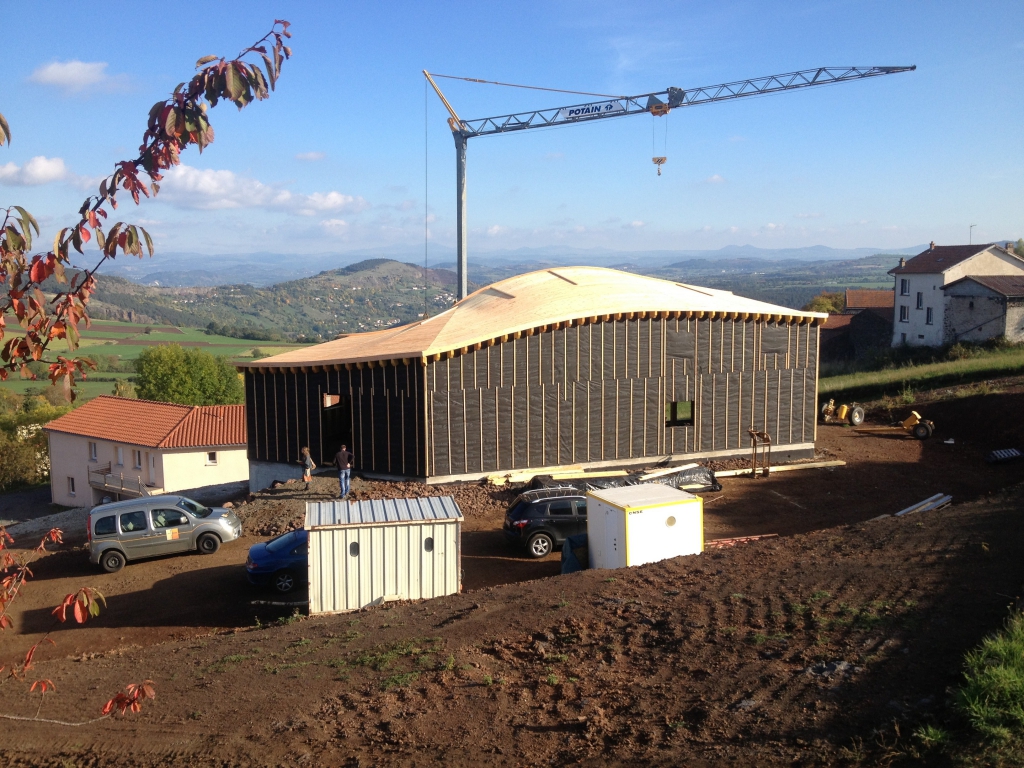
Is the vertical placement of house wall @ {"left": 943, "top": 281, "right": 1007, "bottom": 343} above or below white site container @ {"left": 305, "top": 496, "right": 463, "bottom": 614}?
above

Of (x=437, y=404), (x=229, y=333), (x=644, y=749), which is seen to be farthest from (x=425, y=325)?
(x=229, y=333)

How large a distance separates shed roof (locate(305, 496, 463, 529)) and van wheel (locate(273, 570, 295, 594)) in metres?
1.41

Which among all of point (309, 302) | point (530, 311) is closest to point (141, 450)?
point (530, 311)

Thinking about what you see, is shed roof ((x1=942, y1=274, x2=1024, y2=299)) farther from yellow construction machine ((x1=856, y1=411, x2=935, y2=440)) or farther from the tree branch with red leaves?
the tree branch with red leaves

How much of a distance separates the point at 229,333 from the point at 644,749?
10770 cm

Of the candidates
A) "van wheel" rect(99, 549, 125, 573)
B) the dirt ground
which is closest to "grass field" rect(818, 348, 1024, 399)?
the dirt ground

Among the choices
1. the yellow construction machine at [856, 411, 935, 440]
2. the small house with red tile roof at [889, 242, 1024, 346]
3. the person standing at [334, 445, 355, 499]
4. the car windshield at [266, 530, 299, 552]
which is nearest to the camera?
the car windshield at [266, 530, 299, 552]

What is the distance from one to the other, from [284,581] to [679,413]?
1335 centimetres

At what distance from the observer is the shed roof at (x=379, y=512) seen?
1300cm

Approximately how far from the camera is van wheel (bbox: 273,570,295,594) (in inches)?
567

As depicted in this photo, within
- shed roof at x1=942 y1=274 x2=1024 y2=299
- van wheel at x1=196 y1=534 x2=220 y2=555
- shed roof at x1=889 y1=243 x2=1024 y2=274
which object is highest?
shed roof at x1=889 y1=243 x2=1024 y2=274

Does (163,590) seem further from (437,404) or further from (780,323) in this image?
(780,323)

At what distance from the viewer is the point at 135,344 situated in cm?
8762

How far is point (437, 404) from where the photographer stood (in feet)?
68.9
